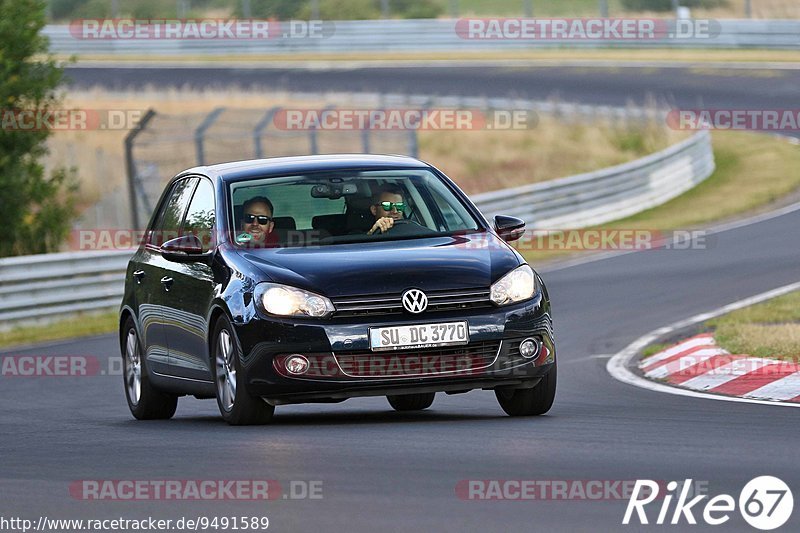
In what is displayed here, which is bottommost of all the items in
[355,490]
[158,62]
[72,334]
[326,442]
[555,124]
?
[158,62]

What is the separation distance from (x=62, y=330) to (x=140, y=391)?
816cm

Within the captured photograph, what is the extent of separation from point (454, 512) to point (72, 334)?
42.3 feet

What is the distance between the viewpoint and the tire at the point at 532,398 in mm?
9445

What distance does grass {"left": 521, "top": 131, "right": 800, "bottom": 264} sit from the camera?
26.0 metres

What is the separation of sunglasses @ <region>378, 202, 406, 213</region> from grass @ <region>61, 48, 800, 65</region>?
35010 millimetres

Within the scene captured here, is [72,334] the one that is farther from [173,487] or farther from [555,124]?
[555,124]

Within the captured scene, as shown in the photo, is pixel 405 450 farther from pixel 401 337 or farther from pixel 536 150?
pixel 536 150

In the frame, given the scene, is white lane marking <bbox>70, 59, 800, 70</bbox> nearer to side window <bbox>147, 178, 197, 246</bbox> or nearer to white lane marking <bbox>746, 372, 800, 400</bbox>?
white lane marking <bbox>746, 372, 800, 400</bbox>

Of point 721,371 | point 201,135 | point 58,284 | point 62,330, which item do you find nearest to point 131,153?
point 201,135

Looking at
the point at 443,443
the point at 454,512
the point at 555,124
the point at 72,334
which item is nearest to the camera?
the point at 454,512

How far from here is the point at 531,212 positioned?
1010 inches

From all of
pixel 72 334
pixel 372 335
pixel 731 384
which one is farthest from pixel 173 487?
pixel 72 334

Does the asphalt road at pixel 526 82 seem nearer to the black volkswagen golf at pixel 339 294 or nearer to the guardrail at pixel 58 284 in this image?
the guardrail at pixel 58 284

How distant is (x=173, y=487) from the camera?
7.12 m
